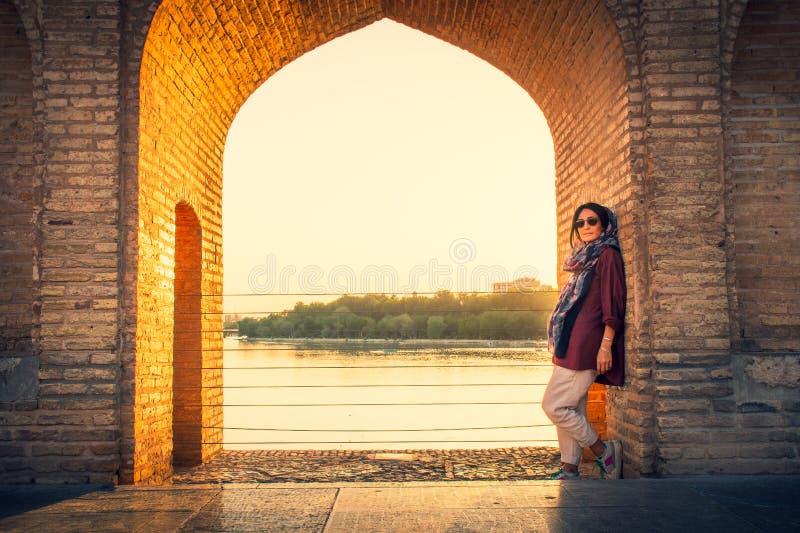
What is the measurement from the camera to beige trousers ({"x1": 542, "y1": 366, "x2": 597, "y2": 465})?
5051mm

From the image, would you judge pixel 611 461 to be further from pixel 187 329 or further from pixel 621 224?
pixel 187 329

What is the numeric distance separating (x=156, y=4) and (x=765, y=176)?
4823 millimetres

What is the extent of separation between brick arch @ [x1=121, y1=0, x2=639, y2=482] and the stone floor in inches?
32.2

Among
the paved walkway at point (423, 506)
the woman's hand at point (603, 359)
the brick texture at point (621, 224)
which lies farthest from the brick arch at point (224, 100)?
Answer: the paved walkway at point (423, 506)

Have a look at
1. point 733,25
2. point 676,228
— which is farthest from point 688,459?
point 733,25

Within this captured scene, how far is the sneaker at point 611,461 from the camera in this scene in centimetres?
527

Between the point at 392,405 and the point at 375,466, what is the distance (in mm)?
2890

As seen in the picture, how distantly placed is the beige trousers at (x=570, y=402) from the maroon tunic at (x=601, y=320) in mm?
73

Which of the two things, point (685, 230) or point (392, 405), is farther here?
point (392, 405)

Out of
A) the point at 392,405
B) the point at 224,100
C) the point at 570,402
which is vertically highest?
the point at 224,100

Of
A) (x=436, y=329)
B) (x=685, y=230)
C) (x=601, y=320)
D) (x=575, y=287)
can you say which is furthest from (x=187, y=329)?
(x=685, y=230)

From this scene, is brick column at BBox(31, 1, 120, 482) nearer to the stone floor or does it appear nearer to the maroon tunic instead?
the stone floor

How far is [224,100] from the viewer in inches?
→ 292

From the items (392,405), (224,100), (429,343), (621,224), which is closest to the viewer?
(621,224)
